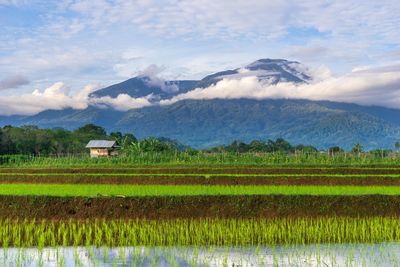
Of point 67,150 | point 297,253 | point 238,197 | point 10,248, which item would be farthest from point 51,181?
point 67,150

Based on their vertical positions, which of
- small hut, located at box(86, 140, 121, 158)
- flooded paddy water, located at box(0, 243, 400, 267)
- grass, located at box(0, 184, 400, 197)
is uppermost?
small hut, located at box(86, 140, 121, 158)

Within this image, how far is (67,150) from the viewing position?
Answer: 101 meters

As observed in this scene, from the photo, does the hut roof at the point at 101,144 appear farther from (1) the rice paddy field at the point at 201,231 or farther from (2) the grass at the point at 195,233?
(2) the grass at the point at 195,233

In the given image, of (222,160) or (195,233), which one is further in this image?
(222,160)

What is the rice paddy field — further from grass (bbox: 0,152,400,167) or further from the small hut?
the small hut

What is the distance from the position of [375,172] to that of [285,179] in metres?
10.3

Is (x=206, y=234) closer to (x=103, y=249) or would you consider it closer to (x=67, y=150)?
(x=103, y=249)

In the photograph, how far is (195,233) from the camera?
1445 cm

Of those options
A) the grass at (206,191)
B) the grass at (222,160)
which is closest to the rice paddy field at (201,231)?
the grass at (206,191)

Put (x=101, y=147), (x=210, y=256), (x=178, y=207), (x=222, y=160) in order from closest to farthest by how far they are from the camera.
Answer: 1. (x=210, y=256)
2. (x=178, y=207)
3. (x=222, y=160)
4. (x=101, y=147)

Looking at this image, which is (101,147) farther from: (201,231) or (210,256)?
(210,256)

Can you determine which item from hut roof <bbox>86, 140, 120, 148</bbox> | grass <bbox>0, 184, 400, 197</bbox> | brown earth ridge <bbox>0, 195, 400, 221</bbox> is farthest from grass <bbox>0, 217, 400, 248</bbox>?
hut roof <bbox>86, 140, 120, 148</bbox>

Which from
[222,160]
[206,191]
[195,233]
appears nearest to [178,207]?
[195,233]

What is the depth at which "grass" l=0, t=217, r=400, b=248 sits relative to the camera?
544 inches
